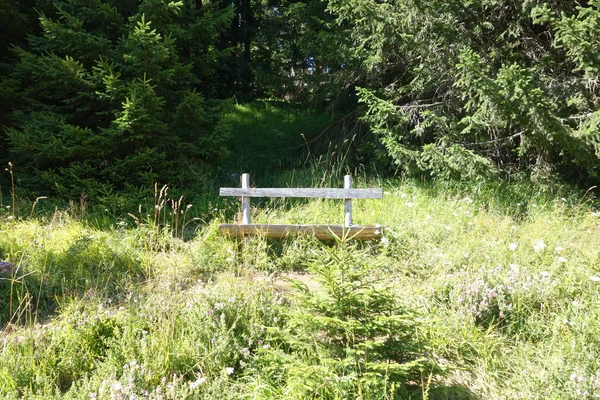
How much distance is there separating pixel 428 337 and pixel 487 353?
40cm

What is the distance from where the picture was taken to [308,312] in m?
2.44

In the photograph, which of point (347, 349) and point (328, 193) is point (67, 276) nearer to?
point (328, 193)

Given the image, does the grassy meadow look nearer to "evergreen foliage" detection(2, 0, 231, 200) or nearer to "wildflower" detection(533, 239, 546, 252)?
"wildflower" detection(533, 239, 546, 252)

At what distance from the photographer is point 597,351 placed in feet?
8.77

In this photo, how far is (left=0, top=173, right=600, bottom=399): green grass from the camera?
2340 millimetres

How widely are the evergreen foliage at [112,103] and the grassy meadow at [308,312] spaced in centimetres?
88

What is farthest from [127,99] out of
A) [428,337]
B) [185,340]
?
[428,337]

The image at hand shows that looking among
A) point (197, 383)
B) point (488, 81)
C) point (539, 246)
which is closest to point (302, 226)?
point (539, 246)

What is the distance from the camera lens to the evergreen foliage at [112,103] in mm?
5516

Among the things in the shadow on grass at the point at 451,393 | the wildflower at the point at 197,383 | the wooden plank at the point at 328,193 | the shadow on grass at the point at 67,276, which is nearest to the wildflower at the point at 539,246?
the wooden plank at the point at 328,193

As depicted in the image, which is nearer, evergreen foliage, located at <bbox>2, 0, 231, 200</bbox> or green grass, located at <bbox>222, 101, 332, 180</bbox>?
evergreen foliage, located at <bbox>2, 0, 231, 200</bbox>

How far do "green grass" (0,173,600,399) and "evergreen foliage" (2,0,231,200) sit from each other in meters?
1.08

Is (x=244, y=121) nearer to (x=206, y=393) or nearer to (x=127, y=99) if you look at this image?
(x=127, y=99)

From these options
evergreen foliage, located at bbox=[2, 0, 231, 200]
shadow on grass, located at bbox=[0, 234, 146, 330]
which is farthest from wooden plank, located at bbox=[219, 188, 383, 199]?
evergreen foliage, located at bbox=[2, 0, 231, 200]
